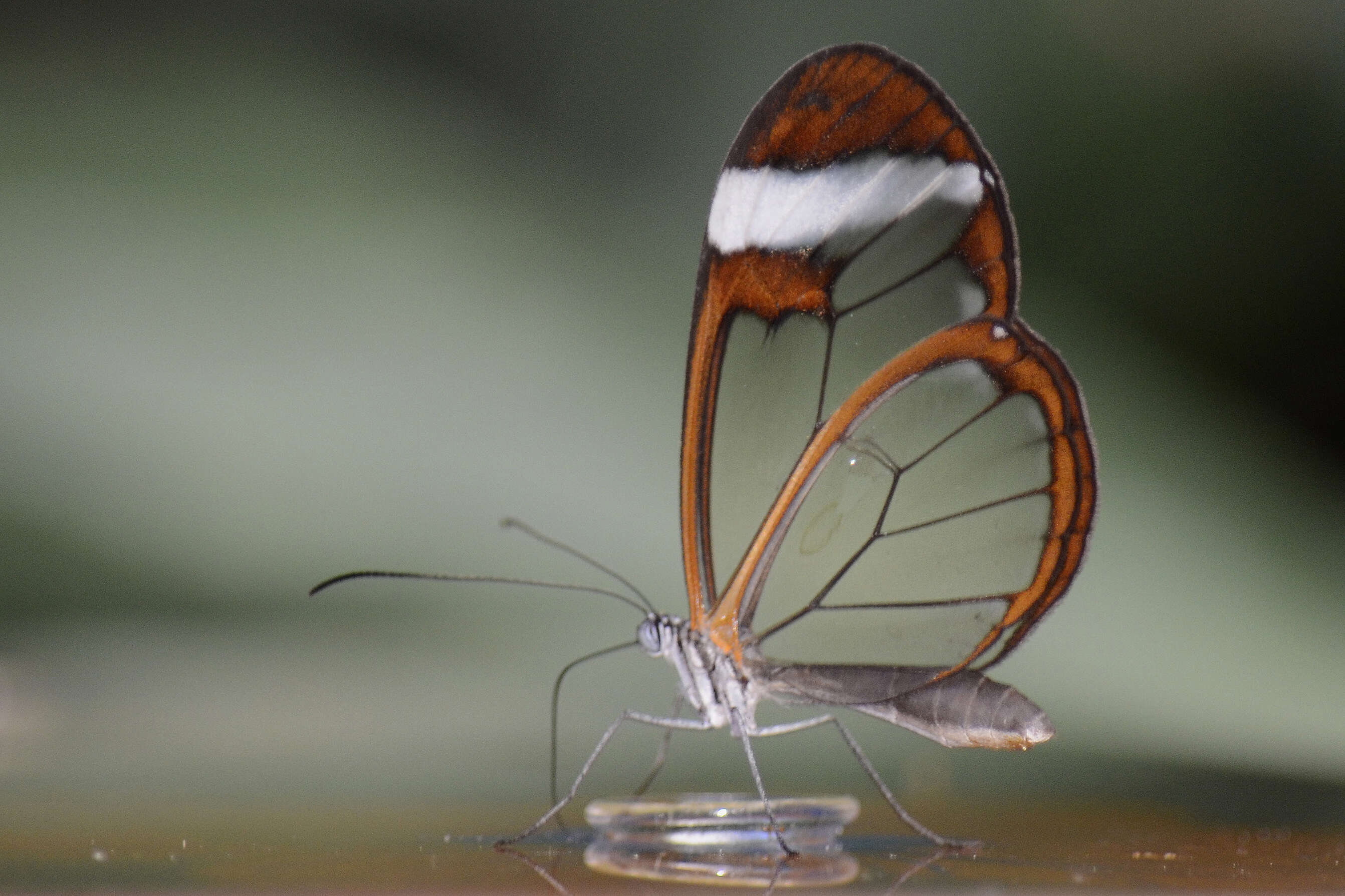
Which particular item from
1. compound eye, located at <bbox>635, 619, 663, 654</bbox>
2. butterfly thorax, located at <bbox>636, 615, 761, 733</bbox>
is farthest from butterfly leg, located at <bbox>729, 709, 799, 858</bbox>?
compound eye, located at <bbox>635, 619, 663, 654</bbox>

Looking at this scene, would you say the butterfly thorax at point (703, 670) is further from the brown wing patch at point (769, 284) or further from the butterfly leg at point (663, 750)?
the brown wing patch at point (769, 284)

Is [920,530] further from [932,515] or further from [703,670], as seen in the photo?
[703,670]

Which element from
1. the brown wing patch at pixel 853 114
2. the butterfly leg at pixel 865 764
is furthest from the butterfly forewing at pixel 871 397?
the butterfly leg at pixel 865 764

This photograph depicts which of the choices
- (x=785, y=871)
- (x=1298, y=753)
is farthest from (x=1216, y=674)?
(x=785, y=871)

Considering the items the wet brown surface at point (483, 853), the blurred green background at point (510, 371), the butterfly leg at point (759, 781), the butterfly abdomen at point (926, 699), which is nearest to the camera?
the wet brown surface at point (483, 853)

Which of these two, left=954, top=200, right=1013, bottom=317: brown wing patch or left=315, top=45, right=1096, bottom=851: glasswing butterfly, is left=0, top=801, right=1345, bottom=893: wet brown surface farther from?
left=954, top=200, right=1013, bottom=317: brown wing patch

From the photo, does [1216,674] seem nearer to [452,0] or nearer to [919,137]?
[919,137]

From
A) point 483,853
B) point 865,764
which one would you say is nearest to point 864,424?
point 865,764
